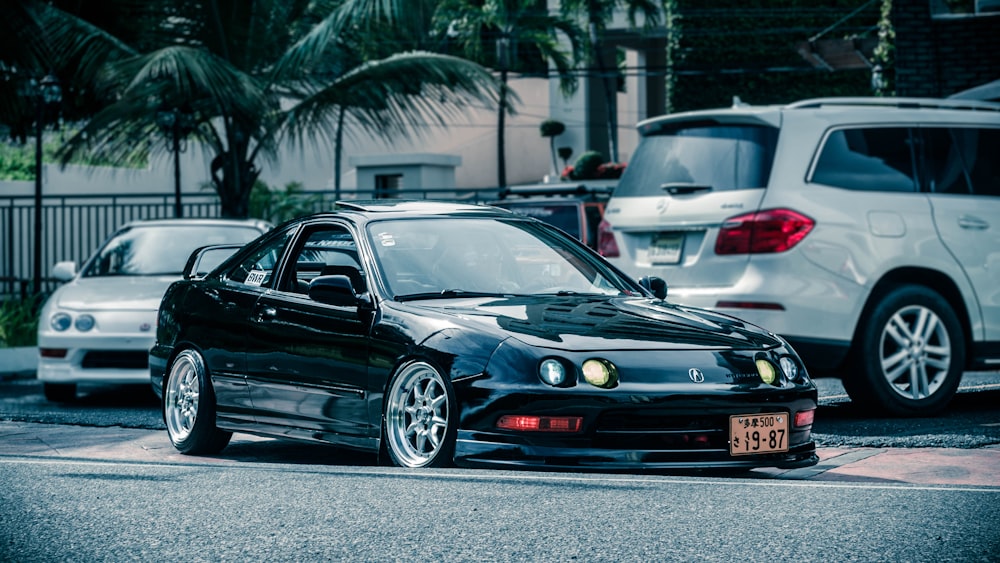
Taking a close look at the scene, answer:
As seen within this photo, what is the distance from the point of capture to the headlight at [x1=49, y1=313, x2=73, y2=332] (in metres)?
11.7

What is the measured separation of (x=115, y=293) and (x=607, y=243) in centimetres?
425

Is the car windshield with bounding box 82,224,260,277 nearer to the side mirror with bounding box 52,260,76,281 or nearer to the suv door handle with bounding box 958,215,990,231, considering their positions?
the side mirror with bounding box 52,260,76,281

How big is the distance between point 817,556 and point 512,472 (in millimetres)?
1851

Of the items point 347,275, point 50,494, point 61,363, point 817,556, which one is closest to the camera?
point 817,556

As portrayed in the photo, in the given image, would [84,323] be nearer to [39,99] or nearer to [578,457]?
[578,457]

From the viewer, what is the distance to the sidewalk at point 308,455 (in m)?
7.21

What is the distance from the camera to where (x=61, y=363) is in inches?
456

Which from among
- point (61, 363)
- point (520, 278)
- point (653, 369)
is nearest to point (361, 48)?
point (61, 363)

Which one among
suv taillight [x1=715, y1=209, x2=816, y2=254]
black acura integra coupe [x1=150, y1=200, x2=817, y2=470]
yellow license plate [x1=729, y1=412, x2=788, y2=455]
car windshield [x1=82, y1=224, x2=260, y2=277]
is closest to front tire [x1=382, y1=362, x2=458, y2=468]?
black acura integra coupe [x1=150, y1=200, x2=817, y2=470]

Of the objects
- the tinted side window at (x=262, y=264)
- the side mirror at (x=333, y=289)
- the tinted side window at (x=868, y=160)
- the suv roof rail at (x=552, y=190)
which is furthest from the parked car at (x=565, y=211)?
the side mirror at (x=333, y=289)

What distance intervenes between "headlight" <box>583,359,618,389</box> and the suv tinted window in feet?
13.6

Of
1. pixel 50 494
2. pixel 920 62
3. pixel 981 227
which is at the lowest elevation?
pixel 50 494

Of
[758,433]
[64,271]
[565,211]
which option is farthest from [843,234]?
[565,211]

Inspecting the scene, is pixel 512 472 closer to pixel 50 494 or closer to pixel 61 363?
pixel 50 494
